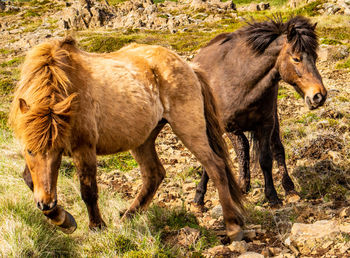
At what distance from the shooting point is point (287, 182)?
17.0ft

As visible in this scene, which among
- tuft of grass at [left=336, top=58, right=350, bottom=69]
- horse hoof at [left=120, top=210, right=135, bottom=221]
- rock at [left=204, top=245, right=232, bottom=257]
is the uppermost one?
rock at [left=204, top=245, right=232, bottom=257]

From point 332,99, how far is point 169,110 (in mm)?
5088

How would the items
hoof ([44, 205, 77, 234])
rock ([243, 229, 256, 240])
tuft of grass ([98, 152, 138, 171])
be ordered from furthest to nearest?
tuft of grass ([98, 152, 138, 171]) → rock ([243, 229, 256, 240]) → hoof ([44, 205, 77, 234])

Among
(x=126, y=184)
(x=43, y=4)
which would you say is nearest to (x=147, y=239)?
(x=126, y=184)

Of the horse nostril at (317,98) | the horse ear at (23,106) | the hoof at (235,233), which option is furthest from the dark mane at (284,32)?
the horse ear at (23,106)

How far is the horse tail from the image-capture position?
4.29 meters

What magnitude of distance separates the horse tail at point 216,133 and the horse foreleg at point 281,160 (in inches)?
48.3

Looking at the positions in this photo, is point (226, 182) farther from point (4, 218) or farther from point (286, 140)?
point (286, 140)

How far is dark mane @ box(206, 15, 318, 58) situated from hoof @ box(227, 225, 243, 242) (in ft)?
8.15

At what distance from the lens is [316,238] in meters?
3.29

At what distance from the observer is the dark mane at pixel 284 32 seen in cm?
457

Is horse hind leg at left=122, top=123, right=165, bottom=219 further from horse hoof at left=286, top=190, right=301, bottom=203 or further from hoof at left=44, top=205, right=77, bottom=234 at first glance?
horse hoof at left=286, top=190, right=301, bottom=203

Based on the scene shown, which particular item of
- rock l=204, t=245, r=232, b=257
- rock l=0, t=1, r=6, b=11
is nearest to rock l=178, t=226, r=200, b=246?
rock l=204, t=245, r=232, b=257

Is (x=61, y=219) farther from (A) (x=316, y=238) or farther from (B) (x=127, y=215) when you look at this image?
(A) (x=316, y=238)
